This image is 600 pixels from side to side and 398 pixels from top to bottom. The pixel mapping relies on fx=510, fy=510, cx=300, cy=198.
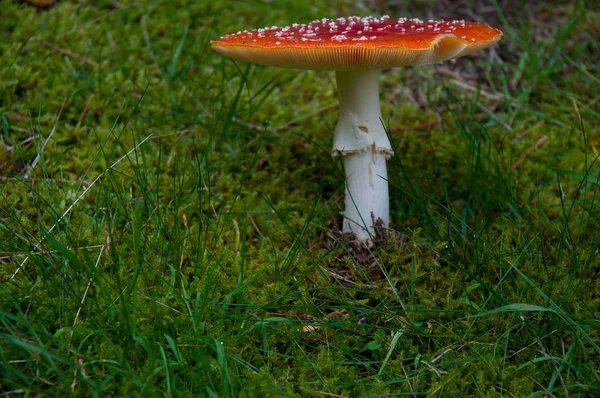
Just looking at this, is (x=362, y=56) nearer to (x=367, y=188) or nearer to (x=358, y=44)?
(x=358, y=44)

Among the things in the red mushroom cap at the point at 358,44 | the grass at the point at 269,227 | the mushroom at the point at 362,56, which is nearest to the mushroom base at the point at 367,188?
the mushroom at the point at 362,56

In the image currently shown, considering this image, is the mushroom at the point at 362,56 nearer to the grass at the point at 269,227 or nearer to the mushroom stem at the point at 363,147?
the mushroom stem at the point at 363,147

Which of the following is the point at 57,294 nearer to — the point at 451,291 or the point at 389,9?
the point at 451,291

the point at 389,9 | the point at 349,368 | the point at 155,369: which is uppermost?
the point at 389,9

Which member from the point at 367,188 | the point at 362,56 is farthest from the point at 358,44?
the point at 367,188

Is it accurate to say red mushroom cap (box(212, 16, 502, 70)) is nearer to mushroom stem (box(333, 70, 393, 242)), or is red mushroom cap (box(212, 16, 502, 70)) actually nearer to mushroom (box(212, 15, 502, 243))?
mushroom (box(212, 15, 502, 243))

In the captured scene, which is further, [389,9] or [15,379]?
[389,9]

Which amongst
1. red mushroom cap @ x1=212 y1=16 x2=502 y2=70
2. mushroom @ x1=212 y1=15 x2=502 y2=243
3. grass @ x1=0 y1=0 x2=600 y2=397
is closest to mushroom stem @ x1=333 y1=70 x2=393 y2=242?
mushroom @ x1=212 y1=15 x2=502 y2=243

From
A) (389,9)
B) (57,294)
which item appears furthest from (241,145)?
(389,9)
